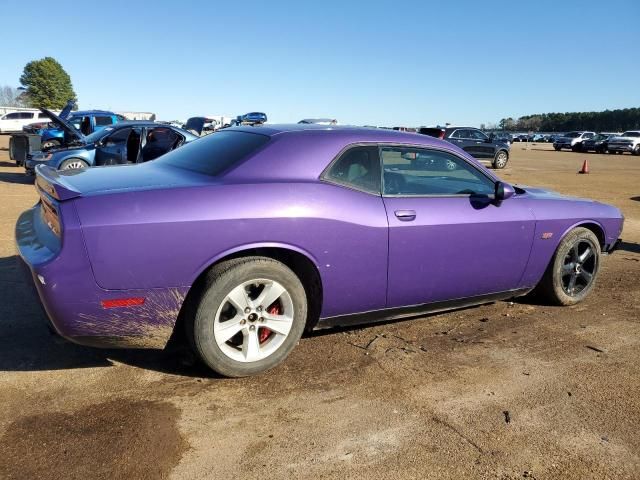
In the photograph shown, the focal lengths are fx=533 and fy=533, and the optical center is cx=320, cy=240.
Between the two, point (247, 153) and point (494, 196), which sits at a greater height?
point (247, 153)

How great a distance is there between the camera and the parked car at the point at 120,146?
1026 centimetres

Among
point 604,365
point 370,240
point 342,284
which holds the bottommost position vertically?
point 604,365

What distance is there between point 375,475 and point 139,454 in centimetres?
107

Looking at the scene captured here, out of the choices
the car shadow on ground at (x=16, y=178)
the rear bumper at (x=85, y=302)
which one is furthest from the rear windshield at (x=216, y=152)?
the car shadow on ground at (x=16, y=178)

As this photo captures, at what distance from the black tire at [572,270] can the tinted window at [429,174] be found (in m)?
0.97

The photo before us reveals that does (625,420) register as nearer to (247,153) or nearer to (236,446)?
(236,446)

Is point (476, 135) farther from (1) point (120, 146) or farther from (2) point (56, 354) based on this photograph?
(2) point (56, 354)

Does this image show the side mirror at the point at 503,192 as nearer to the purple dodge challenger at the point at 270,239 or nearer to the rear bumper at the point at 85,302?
the purple dodge challenger at the point at 270,239

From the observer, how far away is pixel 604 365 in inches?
140

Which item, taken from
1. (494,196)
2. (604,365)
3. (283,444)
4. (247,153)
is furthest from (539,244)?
(283,444)

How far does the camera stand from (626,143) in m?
36.1

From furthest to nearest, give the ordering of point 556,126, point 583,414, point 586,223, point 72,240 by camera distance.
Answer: point 556,126, point 586,223, point 583,414, point 72,240

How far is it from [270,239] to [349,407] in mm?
1037

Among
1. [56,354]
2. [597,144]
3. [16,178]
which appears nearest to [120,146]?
[16,178]
